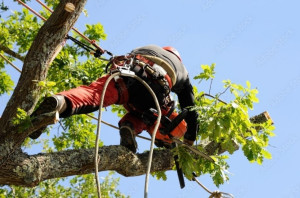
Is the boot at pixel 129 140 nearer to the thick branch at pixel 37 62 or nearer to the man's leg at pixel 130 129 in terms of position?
the man's leg at pixel 130 129

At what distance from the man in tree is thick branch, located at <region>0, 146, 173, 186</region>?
0.73ft

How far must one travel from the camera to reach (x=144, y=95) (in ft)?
16.6

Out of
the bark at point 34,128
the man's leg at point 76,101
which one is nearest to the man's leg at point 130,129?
the bark at point 34,128

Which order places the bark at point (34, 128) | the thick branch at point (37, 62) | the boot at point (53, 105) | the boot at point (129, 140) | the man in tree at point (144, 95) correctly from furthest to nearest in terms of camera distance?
the boot at point (129, 140)
the man in tree at point (144, 95)
the thick branch at point (37, 62)
the bark at point (34, 128)
the boot at point (53, 105)

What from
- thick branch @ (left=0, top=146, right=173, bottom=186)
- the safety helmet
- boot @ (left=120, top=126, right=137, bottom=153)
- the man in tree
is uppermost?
the safety helmet

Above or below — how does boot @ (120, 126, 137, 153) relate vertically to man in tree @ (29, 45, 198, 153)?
below

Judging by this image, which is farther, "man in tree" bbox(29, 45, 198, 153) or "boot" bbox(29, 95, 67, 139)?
"man in tree" bbox(29, 45, 198, 153)

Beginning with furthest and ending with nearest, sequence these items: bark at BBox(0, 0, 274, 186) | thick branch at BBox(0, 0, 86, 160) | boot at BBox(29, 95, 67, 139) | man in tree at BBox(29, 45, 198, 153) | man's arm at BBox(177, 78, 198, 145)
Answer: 1. man's arm at BBox(177, 78, 198, 145)
2. man in tree at BBox(29, 45, 198, 153)
3. thick branch at BBox(0, 0, 86, 160)
4. bark at BBox(0, 0, 274, 186)
5. boot at BBox(29, 95, 67, 139)

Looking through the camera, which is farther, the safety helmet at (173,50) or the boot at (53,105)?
the safety helmet at (173,50)

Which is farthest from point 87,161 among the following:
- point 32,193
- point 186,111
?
point 32,193

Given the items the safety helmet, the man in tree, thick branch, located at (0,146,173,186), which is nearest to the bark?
thick branch, located at (0,146,173,186)

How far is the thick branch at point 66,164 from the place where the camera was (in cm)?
425

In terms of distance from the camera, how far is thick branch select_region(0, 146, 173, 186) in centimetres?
425

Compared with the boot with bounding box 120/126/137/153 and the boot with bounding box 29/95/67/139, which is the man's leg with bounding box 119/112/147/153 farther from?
the boot with bounding box 29/95/67/139
